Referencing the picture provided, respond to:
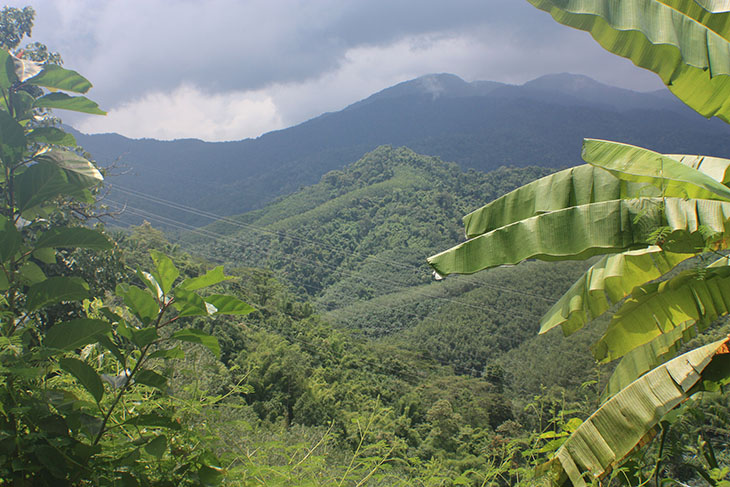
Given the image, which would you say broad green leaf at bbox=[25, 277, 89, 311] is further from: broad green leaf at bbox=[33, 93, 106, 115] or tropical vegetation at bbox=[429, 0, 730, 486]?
tropical vegetation at bbox=[429, 0, 730, 486]

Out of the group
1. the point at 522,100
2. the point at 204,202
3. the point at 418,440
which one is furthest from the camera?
the point at 522,100

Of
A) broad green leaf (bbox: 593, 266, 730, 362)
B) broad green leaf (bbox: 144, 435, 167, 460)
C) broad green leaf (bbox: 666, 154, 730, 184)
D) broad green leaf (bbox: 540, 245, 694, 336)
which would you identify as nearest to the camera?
broad green leaf (bbox: 144, 435, 167, 460)

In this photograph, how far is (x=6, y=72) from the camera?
102cm

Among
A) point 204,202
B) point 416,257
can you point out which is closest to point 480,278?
point 416,257

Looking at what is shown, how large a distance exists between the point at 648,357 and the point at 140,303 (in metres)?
2.82

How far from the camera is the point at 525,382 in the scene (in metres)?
31.3

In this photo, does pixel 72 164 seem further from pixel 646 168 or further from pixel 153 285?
pixel 646 168

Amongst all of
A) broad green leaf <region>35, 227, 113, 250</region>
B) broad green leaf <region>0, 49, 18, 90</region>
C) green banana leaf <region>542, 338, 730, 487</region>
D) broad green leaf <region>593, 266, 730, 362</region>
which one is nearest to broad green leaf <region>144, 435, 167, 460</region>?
broad green leaf <region>35, 227, 113, 250</region>

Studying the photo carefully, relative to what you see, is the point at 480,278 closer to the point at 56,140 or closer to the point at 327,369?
the point at 327,369

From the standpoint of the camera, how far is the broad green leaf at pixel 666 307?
1.99 metres

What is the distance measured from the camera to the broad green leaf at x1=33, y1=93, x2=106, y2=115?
1.09 m

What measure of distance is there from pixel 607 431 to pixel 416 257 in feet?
193

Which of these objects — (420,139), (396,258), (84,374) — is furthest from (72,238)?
(420,139)

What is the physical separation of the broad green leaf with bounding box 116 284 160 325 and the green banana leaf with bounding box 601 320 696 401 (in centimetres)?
246
